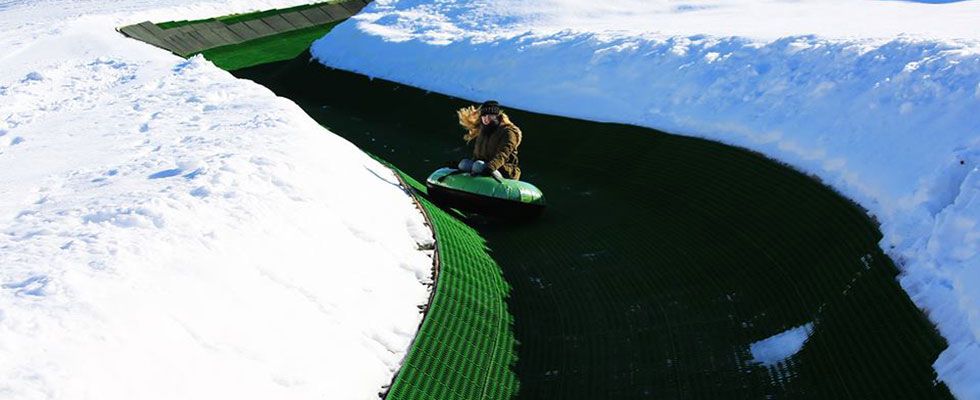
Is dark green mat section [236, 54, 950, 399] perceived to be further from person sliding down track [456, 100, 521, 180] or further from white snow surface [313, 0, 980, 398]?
person sliding down track [456, 100, 521, 180]

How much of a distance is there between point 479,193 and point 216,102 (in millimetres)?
4490

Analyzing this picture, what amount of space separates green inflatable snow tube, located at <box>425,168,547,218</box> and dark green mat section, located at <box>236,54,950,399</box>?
0.24m

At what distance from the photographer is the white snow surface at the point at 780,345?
651 cm

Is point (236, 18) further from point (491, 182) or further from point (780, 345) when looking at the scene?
point (780, 345)

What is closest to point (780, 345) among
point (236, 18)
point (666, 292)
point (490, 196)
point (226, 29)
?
point (666, 292)

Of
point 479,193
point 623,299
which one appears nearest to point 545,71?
point 479,193

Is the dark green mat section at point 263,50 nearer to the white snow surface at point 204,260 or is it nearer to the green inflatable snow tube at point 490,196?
the white snow surface at point 204,260

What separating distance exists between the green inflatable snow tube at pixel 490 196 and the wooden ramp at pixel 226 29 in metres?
16.8

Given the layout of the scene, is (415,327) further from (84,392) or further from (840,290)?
(840,290)

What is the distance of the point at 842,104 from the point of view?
9.77m

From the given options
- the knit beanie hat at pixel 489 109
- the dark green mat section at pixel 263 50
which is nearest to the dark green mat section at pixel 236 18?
the dark green mat section at pixel 263 50

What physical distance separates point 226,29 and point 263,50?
2.76m

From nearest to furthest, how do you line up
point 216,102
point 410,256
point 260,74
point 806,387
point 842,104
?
point 806,387 < point 410,256 < point 842,104 < point 216,102 < point 260,74

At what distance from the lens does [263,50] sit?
25984mm
